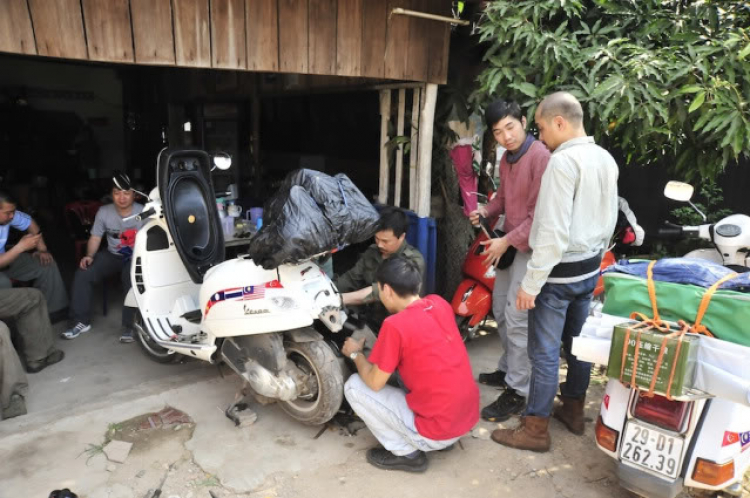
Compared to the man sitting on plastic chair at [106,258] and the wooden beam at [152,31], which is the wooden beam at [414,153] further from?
the man sitting on plastic chair at [106,258]

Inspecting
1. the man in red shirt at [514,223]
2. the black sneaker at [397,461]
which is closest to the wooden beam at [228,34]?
the man in red shirt at [514,223]

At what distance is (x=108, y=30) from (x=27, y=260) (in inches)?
96.5

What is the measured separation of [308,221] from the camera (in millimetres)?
2779

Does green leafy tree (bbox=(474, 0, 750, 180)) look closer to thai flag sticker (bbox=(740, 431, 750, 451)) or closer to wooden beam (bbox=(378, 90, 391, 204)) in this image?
wooden beam (bbox=(378, 90, 391, 204))

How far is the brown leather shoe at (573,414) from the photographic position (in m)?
3.31

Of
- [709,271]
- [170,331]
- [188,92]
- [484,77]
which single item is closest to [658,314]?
[709,271]

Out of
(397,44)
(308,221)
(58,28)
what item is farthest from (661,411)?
(58,28)

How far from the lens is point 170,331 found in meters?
3.91

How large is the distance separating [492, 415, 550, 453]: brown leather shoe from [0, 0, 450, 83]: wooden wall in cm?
266

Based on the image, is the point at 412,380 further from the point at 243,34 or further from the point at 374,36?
the point at 374,36

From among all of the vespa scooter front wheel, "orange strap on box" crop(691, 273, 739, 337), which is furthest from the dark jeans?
"orange strap on box" crop(691, 273, 739, 337)

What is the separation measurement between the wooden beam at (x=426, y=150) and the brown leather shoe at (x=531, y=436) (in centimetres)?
200

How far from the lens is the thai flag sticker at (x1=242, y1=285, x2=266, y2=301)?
118 inches

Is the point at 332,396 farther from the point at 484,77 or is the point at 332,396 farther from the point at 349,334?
the point at 484,77
